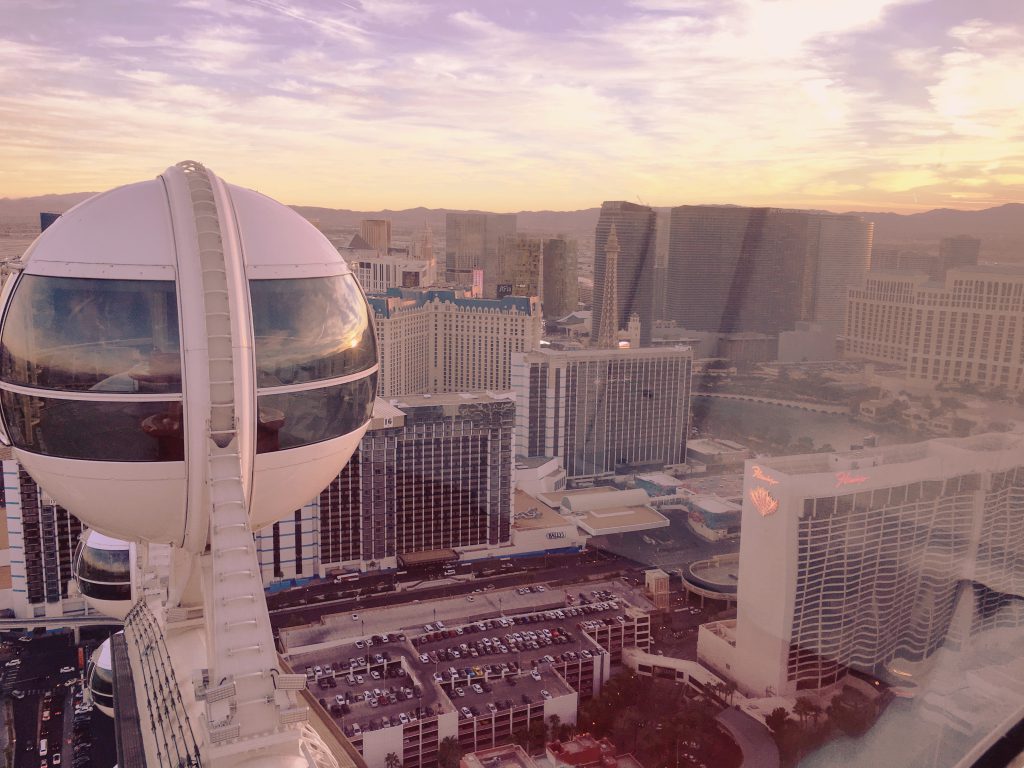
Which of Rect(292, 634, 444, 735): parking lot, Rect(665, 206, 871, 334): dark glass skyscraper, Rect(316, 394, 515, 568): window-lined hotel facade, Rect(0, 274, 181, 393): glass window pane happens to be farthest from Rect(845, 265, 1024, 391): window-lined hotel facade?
Rect(316, 394, 515, 568): window-lined hotel facade

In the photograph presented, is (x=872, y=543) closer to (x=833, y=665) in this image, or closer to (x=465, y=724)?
(x=833, y=665)

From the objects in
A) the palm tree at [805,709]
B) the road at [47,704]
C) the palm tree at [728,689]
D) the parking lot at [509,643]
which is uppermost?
the palm tree at [805,709]

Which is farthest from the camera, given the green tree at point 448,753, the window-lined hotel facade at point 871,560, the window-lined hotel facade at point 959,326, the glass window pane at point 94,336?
the green tree at point 448,753

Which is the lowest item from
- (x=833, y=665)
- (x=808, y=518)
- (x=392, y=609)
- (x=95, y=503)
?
(x=392, y=609)

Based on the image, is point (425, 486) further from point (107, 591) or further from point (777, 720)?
point (107, 591)

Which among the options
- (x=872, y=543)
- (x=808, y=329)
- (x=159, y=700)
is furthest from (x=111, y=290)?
(x=808, y=329)

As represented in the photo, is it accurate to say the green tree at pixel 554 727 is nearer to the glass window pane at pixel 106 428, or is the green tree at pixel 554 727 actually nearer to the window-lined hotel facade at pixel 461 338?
the glass window pane at pixel 106 428

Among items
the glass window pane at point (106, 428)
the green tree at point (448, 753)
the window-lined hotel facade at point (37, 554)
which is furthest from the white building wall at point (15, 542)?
the glass window pane at point (106, 428)
